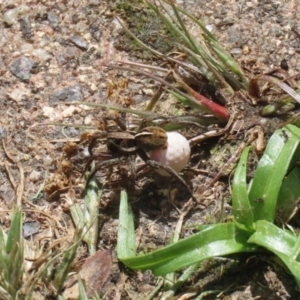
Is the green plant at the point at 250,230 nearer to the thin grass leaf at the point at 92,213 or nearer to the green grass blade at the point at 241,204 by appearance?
the green grass blade at the point at 241,204

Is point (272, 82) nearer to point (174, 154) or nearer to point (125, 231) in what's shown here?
point (174, 154)

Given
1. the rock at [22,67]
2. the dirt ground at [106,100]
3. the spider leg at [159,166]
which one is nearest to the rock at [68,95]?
the dirt ground at [106,100]

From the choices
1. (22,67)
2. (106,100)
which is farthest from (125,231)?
(22,67)

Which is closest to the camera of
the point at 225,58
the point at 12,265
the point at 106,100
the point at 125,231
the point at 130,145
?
the point at 12,265

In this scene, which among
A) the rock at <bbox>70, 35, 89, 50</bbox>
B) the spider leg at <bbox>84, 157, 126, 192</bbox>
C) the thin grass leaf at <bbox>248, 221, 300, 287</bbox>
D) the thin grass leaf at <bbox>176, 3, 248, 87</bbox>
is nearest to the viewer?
the thin grass leaf at <bbox>248, 221, 300, 287</bbox>

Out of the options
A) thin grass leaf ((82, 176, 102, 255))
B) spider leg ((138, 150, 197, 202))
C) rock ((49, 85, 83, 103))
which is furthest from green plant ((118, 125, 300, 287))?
rock ((49, 85, 83, 103))

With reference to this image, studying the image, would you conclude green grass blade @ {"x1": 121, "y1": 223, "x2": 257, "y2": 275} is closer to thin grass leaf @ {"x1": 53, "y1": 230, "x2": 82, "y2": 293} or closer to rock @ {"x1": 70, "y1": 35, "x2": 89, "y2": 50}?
thin grass leaf @ {"x1": 53, "y1": 230, "x2": 82, "y2": 293}

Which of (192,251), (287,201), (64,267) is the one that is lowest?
(64,267)
